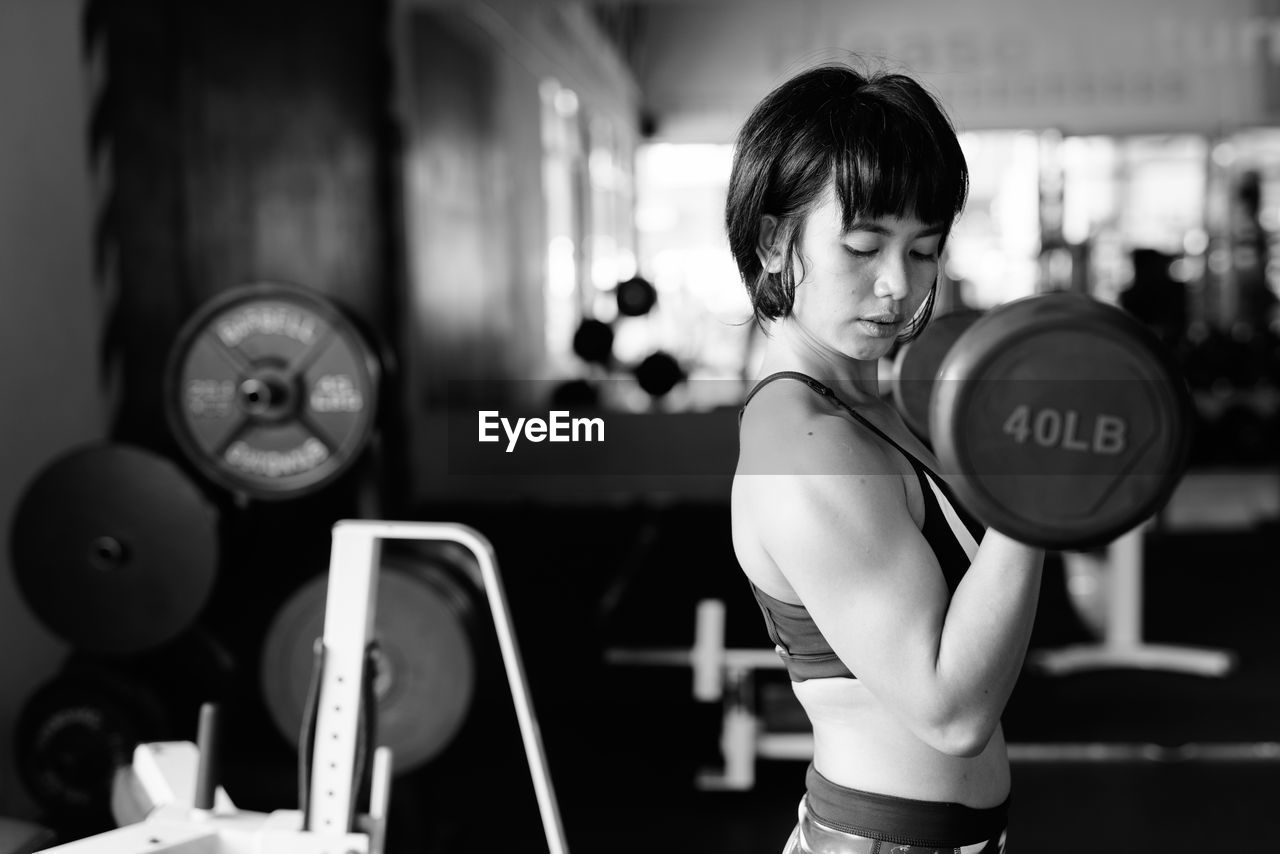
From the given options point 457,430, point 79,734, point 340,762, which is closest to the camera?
point 457,430

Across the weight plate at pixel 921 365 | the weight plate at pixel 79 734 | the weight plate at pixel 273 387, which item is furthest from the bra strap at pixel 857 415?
the weight plate at pixel 79 734

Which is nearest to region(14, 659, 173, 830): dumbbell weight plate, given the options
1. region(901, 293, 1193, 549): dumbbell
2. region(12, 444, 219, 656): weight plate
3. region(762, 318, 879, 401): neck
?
region(12, 444, 219, 656): weight plate

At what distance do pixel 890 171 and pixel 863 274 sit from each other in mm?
67

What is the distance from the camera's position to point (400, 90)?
463 centimetres

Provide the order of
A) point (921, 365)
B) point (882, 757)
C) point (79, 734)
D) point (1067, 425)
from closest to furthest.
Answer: point (1067, 425) < point (882, 757) < point (921, 365) < point (79, 734)

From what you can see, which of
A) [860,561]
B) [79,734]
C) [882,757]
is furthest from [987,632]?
[79,734]

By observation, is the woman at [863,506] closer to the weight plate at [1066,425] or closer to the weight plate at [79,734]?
the weight plate at [1066,425]

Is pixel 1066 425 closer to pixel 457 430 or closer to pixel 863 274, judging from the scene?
pixel 863 274

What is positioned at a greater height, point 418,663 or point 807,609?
point 807,609

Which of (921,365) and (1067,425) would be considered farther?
(921,365)

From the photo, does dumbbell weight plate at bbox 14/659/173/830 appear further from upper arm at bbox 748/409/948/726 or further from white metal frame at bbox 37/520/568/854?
upper arm at bbox 748/409/948/726

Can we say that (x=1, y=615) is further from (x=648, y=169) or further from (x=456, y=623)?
(x=648, y=169)

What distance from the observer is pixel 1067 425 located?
0.61m

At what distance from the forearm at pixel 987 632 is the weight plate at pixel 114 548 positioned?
6.24ft
